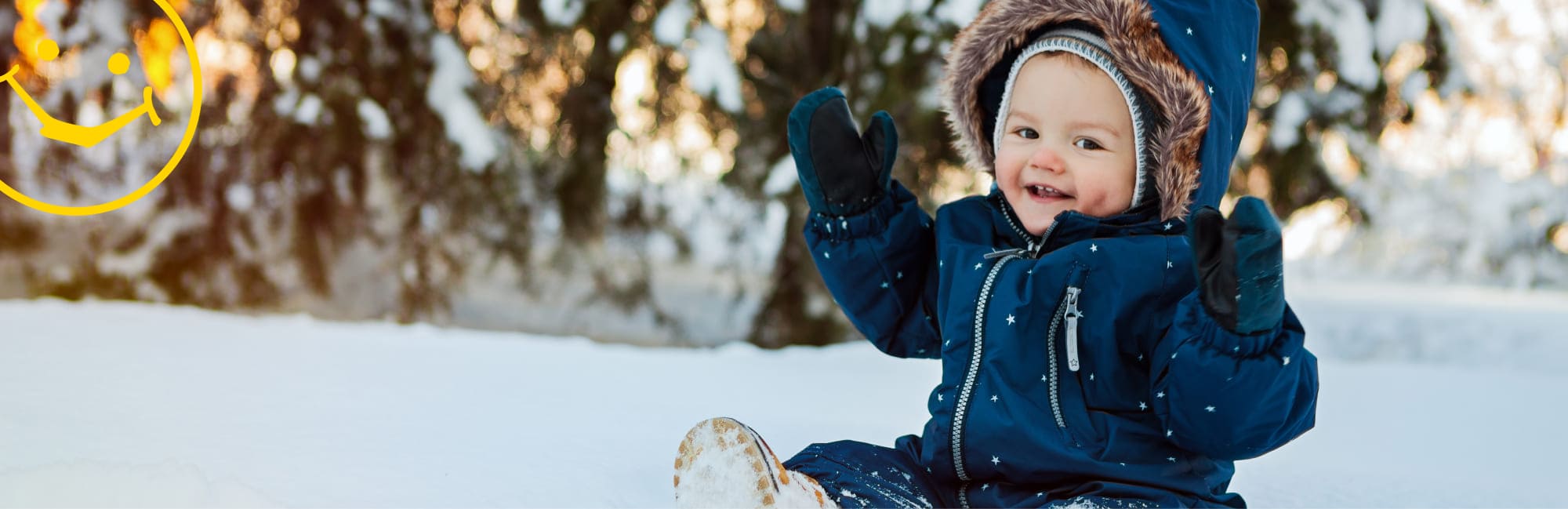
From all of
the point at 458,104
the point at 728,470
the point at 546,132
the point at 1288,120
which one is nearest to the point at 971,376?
the point at 728,470

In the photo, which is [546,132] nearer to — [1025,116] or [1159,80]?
[1025,116]

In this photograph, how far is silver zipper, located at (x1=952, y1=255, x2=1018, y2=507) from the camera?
1.36 meters

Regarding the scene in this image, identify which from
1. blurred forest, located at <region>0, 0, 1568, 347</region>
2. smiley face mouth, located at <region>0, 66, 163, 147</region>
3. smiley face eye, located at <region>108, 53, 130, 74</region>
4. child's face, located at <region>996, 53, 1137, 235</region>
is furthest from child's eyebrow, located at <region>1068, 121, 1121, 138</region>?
smiley face eye, located at <region>108, 53, 130, 74</region>

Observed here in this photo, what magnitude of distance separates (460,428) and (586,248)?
2550 millimetres

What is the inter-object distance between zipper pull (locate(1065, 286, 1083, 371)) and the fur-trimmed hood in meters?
0.17

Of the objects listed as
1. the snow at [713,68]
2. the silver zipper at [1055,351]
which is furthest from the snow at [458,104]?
the silver zipper at [1055,351]

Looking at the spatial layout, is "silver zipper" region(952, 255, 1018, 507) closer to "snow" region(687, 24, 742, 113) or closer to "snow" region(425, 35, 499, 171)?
"snow" region(687, 24, 742, 113)

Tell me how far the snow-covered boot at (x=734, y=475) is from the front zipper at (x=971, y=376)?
20 centimetres

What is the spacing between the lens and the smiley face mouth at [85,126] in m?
3.95

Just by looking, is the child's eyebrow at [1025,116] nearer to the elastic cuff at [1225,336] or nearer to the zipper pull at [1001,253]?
the zipper pull at [1001,253]

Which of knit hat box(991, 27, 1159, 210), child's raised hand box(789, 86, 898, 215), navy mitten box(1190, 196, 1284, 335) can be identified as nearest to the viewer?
navy mitten box(1190, 196, 1284, 335)

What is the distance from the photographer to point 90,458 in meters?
1.36

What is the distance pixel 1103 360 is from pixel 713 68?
2.51 metres

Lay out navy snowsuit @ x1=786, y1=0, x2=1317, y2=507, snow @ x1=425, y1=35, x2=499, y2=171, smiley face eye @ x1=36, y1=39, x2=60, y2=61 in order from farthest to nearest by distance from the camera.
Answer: smiley face eye @ x1=36, y1=39, x2=60, y2=61 < snow @ x1=425, y1=35, x2=499, y2=171 < navy snowsuit @ x1=786, y1=0, x2=1317, y2=507
